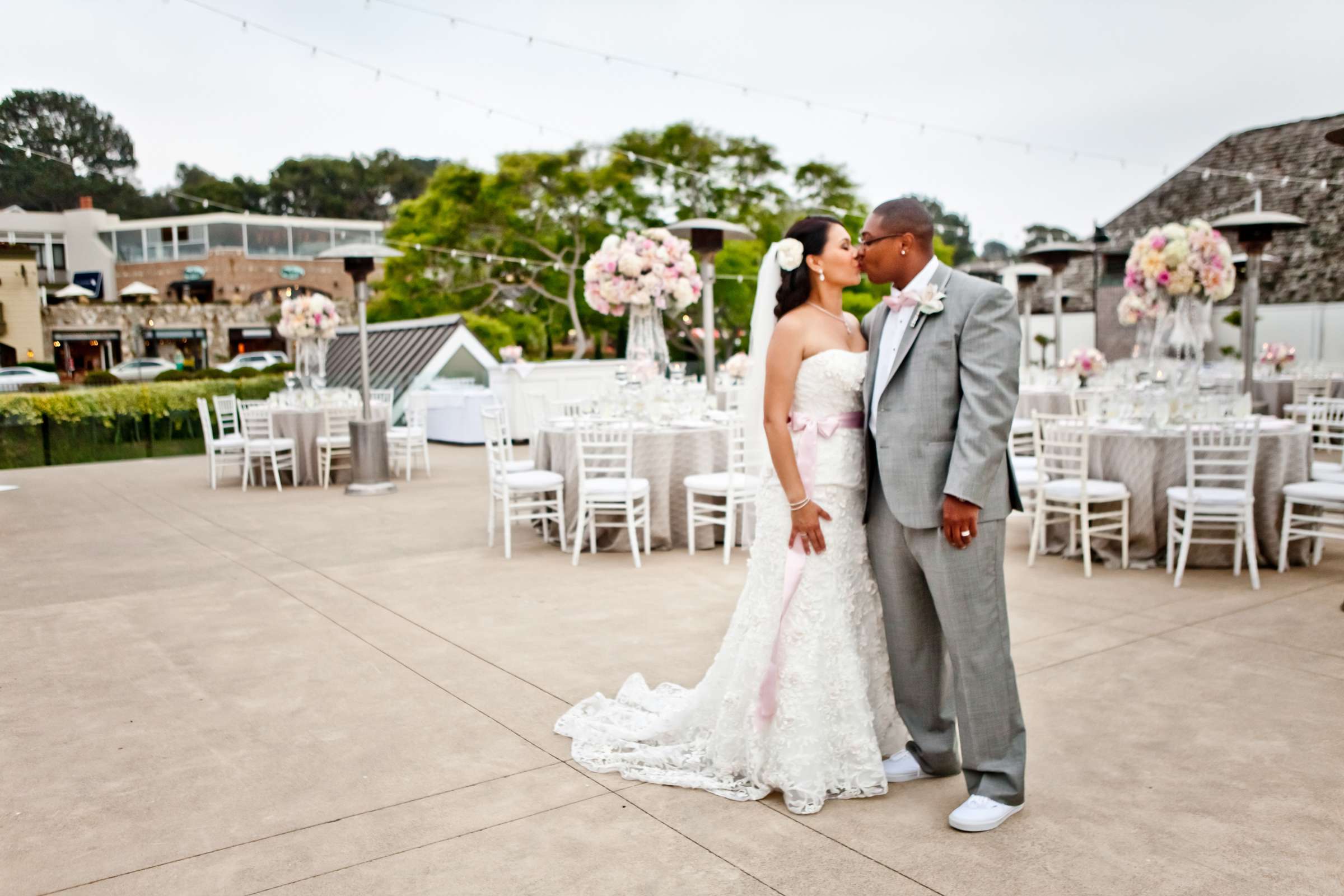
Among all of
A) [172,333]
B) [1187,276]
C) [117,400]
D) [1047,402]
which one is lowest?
[1047,402]

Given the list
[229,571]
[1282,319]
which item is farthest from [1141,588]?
[1282,319]

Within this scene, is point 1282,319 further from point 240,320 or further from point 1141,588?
point 240,320

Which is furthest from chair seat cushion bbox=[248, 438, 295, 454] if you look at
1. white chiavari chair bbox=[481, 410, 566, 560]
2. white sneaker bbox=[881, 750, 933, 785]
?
white sneaker bbox=[881, 750, 933, 785]

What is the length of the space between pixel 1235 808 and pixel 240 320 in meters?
47.0

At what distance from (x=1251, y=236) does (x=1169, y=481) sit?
10.6 feet

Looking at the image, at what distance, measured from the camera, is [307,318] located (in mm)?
11719

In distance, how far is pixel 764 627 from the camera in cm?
320

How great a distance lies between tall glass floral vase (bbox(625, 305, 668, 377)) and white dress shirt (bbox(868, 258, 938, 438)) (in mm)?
5256

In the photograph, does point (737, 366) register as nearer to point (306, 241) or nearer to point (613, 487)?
point (613, 487)

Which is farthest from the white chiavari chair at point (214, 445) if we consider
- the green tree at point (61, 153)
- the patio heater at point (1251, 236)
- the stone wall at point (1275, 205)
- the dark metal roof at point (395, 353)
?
the stone wall at point (1275, 205)

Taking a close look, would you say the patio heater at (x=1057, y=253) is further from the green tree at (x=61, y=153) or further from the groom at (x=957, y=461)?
the green tree at (x=61, y=153)

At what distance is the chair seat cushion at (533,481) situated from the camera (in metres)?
7.09

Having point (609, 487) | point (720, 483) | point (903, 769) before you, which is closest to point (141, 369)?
point (609, 487)

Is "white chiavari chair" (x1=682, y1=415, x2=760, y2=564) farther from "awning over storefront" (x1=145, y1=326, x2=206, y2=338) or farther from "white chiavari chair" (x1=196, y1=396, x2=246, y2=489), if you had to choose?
"awning over storefront" (x1=145, y1=326, x2=206, y2=338)
